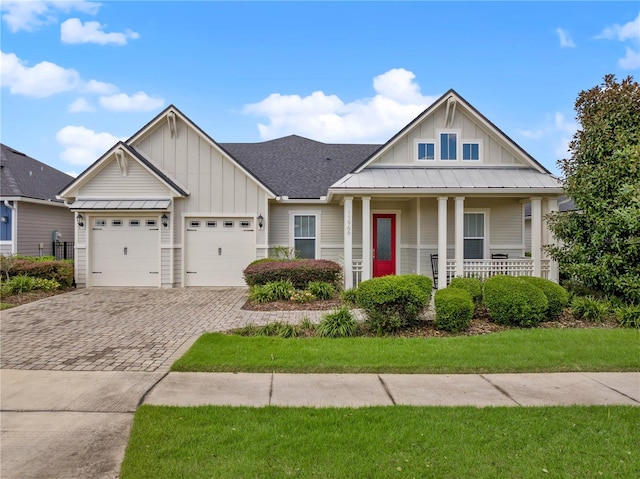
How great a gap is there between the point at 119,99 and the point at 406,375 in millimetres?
18425

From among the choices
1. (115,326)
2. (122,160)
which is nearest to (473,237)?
(115,326)

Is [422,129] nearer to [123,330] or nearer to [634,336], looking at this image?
[634,336]

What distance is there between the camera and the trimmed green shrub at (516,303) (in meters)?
7.26

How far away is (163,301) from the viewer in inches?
405

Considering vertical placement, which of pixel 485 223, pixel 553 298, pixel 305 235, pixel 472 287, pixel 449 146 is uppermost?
pixel 449 146

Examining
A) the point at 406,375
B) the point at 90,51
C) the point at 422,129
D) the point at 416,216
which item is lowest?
the point at 406,375

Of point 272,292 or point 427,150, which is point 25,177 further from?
point 427,150

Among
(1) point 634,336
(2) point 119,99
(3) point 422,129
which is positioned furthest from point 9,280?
(1) point 634,336

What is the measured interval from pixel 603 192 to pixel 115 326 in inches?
449

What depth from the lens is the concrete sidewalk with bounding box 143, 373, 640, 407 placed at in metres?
4.02

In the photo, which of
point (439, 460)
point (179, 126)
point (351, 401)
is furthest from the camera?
point (179, 126)

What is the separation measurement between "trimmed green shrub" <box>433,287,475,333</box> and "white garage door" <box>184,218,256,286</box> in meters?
7.69

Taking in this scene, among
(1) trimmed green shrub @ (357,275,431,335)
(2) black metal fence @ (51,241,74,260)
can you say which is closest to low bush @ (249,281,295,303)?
(1) trimmed green shrub @ (357,275,431,335)

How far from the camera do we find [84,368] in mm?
5074
